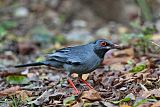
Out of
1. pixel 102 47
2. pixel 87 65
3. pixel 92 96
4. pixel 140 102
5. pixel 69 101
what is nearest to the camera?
pixel 140 102

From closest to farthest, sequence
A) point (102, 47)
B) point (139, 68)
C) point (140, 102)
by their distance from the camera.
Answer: point (140, 102) < point (102, 47) < point (139, 68)

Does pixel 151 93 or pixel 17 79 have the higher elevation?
pixel 17 79

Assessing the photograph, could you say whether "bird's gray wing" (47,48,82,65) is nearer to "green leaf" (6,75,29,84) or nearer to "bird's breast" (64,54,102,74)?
"bird's breast" (64,54,102,74)

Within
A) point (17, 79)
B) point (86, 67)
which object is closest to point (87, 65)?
Result: point (86, 67)

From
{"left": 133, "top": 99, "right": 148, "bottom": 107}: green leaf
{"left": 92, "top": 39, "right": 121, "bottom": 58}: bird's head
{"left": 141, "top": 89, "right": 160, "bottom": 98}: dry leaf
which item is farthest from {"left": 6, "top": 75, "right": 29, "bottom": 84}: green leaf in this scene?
{"left": 133, "top": 99, "right": 148, "bottom": 107}: green leaf

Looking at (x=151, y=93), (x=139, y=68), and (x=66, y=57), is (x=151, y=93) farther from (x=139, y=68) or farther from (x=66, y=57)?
(x=139, y=68)

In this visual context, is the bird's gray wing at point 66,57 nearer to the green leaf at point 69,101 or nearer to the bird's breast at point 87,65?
the bird's breast at point 87,65

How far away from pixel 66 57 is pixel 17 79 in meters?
1.03

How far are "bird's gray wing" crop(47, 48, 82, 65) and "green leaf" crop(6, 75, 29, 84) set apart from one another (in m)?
0.66

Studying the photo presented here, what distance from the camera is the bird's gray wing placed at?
17.8 ft

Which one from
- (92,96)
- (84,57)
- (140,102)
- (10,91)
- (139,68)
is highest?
(84,57)

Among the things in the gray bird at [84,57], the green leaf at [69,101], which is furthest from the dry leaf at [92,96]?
the gray bird at [84,57]

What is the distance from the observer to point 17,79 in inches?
246

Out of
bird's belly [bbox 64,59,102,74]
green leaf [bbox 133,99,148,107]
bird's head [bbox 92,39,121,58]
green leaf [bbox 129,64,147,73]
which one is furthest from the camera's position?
green leaf [bbox 129,64,147,73]
